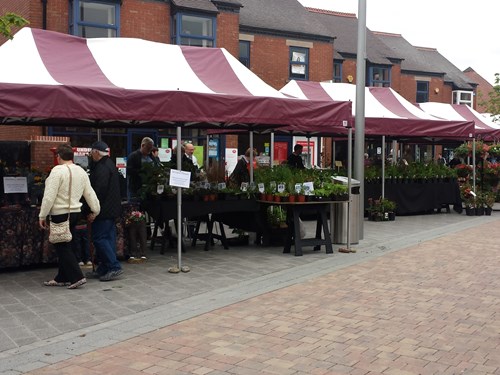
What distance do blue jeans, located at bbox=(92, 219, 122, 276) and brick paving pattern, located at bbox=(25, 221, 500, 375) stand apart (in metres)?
1.95

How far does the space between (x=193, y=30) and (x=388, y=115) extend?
28.0 ft

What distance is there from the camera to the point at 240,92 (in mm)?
9227

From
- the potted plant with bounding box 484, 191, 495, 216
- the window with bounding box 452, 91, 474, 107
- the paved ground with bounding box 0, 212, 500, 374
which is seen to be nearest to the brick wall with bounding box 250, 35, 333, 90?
the potted plant with bounding box 484, 191, 495, 216

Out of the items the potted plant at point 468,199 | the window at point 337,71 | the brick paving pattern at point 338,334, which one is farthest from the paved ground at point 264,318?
the window at point 337,71

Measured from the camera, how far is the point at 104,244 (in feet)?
25.5

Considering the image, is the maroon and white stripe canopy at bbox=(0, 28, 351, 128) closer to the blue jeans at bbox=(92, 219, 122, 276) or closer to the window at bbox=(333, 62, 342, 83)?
the blue jeans at bbox=(92, 219, 122, 276)

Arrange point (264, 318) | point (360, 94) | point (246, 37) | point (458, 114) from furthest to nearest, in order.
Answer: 1. point (246, 37)
2. point (458, 114)
3. point (360, 94)
4. point (264, 318)

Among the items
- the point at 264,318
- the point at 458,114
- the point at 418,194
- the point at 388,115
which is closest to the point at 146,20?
the point at 388,115

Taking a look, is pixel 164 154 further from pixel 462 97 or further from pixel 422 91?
pixel 462 97

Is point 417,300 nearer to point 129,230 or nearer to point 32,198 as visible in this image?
point 129,230

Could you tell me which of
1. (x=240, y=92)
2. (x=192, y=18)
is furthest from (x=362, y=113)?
(x=192, y=18)

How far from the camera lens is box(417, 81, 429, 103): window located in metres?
35.9

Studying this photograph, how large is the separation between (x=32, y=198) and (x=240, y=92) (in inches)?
133

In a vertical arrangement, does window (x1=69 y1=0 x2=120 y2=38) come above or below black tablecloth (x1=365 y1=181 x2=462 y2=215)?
above
